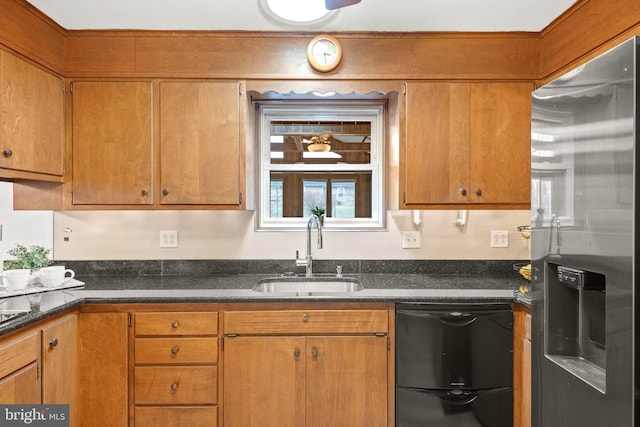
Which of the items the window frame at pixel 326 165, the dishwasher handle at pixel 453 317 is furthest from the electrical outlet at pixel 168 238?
the dishwasher handle at pixel 453 317

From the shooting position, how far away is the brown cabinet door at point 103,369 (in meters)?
1.90

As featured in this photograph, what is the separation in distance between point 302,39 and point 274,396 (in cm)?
190

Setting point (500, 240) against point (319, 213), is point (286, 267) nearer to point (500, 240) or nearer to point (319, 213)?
point (319, 213)

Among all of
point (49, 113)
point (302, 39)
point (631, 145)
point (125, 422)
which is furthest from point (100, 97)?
point (631, 145)

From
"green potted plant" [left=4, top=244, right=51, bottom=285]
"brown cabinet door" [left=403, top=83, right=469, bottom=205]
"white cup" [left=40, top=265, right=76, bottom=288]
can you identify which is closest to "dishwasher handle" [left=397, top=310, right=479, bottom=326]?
"brown cabinet door" [left=403, top=83, right=469, bottom=205]

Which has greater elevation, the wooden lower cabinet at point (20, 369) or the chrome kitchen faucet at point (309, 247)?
the chrome kitchen faucet at point (309, 247)

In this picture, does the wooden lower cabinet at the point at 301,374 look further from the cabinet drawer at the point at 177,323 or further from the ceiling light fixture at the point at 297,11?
the ceiling light fixture at the point at 297,11

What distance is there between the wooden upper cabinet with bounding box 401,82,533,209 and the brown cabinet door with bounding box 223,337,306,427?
1.16 meters

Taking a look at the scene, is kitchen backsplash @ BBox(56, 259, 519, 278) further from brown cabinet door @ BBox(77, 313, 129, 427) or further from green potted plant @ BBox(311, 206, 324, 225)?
brown cabinet door @ BBox(77, 313, 129, 427)

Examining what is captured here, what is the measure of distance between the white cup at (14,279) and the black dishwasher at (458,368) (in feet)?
6.28

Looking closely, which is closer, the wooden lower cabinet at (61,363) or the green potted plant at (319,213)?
the wooden lower cabinet at (61,363)

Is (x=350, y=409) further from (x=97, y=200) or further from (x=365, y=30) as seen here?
(x=365, y=30)

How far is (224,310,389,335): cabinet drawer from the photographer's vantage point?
192 centimetres

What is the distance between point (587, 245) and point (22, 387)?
2.08 metres
